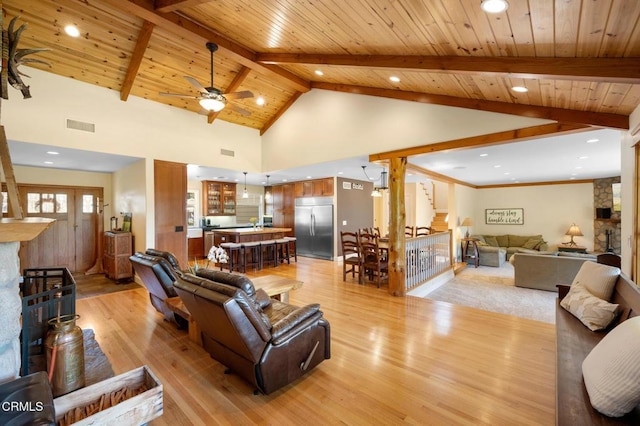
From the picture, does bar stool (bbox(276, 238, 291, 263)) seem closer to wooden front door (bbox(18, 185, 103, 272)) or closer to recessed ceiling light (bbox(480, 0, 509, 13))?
wooden front door (bbox(18, 185, 103, 272))

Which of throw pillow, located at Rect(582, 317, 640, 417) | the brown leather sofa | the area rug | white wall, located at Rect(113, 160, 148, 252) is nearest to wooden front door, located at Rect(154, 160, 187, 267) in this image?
white wall, located at Rect(113, 160, 148, 252)

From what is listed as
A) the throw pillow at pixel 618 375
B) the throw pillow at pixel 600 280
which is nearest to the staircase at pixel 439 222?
the throw pillow at pixel 600 280

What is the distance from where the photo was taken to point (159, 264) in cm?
330

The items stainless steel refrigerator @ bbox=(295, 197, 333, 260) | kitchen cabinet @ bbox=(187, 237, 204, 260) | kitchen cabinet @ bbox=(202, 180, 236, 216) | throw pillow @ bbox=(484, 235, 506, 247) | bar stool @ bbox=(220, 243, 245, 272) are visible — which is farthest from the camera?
throw pillow @ bbox=(484, 235, 506, 247)

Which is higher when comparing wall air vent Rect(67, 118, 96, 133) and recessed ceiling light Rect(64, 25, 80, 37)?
recessed ceiling light Rect(64, 25, 80, 37)

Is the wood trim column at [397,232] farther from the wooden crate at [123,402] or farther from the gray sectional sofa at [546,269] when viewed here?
the wooden crate at [123,402]

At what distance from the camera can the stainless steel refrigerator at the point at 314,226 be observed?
8102 mm

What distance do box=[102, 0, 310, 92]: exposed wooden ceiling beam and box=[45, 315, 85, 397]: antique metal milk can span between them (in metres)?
3.51

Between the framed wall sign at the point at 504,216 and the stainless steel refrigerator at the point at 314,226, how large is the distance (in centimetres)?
659

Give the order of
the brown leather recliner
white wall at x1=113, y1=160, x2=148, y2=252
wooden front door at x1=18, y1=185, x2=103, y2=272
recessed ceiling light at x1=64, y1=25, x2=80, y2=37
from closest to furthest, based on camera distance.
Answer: the brown leather recliner → recessed ceiling light at x1=64, y1=25, x2=80, y2=37 → white wall at x1=113, y1=160, x2=148, y2=252 → wooden front door at x1=18, y1=185, x2=103, y2=272

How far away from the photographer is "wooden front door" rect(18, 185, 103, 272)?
5969 mm

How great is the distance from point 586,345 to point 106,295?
639 cm

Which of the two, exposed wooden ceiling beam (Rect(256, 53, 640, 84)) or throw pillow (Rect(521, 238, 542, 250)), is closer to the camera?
exposed wooden ceiling beam (Rect(256, 53, 640, 84))

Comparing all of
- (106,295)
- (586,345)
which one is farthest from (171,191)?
(586,345)
